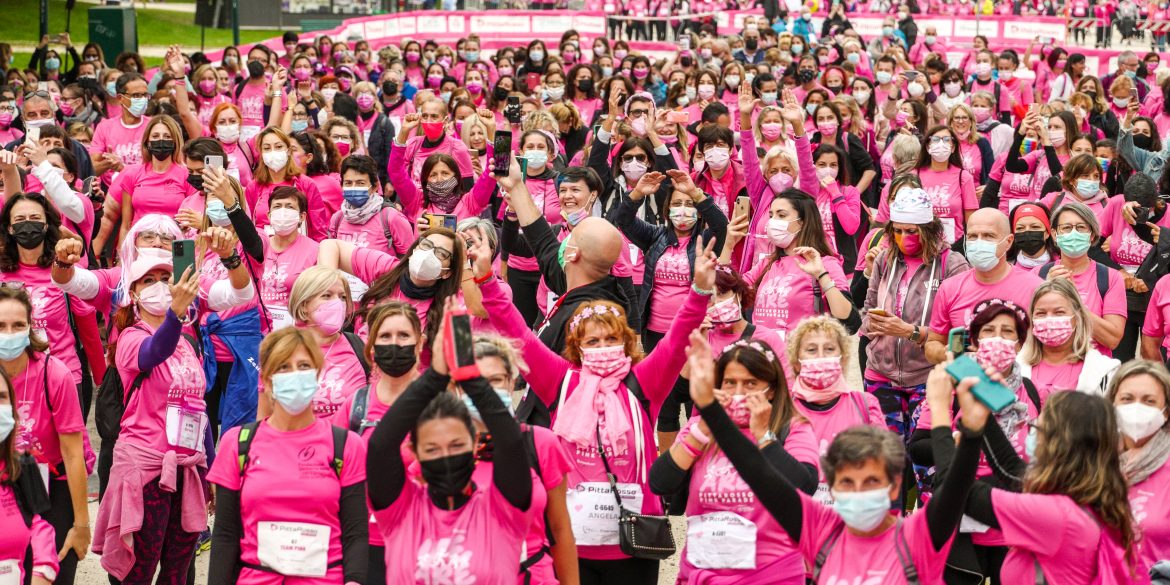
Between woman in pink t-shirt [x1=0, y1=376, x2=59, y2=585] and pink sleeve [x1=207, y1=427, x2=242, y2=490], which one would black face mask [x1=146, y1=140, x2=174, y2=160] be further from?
pink sleeve [x1=207, y1=427, x2=242, y2=490]

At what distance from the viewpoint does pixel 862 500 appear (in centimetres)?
439

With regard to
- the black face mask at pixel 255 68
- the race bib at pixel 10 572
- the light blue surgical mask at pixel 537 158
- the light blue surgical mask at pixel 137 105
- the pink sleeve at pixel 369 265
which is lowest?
the race bib at pixel 10 572

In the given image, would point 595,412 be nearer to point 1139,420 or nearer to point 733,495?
point 733,495

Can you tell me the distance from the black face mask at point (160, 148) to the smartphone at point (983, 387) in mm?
7083

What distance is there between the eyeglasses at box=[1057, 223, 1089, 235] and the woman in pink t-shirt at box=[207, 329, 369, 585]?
176 inches

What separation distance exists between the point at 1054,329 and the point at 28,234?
5.14 m

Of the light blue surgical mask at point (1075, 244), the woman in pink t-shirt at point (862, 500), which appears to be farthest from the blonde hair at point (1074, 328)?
the woman in pink t-shirt at point (862, 500)

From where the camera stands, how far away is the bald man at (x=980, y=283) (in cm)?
722

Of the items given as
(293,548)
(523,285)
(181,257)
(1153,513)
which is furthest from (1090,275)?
(293,548)

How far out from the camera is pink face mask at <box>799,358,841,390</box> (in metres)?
5.94

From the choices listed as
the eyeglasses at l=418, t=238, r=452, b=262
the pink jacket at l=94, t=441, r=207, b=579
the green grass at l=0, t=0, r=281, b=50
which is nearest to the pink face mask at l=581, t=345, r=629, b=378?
the eyeglasses at l=418, t=238, r=452, b=262

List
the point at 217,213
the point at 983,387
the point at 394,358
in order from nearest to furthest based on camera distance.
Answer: the point at 983,387, the point at 394,358, the point at 217,213

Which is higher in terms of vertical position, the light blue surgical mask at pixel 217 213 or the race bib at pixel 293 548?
the light blue surgical mask at pixel 217 213

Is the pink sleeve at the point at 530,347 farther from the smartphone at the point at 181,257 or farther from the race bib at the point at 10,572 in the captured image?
the race bib at the point at 10,572
